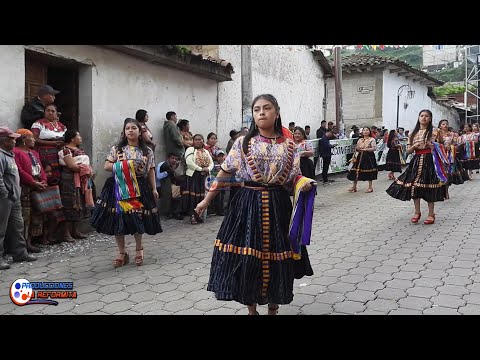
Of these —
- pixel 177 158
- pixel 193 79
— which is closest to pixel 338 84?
pixel 193 79

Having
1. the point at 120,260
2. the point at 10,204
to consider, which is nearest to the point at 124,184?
the point at 120,260

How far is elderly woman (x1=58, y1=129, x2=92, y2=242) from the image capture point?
672 centimetres

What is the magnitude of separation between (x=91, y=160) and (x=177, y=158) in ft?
6.10

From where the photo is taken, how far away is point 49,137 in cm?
657

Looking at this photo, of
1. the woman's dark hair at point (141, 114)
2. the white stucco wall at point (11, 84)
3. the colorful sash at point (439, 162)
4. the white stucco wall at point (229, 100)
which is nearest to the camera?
the white stucco wall at point (11, 84)

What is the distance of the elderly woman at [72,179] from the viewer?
672 cm

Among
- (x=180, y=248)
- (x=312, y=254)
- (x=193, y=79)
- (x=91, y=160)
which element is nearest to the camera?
(x=312, y=254)

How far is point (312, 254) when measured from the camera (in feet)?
Answer: 20.0

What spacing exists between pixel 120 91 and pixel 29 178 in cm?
283

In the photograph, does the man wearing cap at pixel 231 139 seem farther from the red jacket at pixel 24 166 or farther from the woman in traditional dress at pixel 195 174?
the red jacket at pixel 24 166

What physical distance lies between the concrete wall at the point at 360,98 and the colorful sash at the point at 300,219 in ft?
64.2

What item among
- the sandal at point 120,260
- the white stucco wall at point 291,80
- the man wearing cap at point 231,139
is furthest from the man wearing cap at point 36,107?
the white stucco wall at point 291,80
